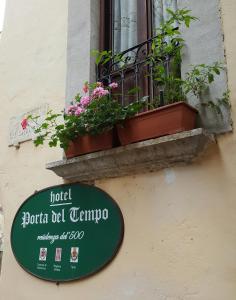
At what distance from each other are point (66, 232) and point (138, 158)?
976 millimetres

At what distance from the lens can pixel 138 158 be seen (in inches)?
110

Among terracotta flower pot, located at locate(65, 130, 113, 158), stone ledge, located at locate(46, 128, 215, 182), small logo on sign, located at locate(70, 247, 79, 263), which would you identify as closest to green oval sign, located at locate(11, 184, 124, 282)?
small logo on sign, located at locate(70, 247, 79, 263)

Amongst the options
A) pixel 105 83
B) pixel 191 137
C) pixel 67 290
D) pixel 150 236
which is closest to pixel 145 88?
pixel 105 83

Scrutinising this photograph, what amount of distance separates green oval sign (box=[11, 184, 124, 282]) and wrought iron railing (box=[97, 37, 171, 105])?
95 centimetres

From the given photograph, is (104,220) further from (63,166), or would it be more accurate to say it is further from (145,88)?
(145,88)

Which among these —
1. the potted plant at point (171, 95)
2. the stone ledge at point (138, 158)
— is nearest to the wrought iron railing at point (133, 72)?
the potted plant at point (171, 95)

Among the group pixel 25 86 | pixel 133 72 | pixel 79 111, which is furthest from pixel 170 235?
pixel 25 86

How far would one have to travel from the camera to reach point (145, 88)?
339cm

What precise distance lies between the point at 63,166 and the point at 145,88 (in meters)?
1.00

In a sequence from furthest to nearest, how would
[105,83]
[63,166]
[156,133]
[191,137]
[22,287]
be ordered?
[105,83] < [22,287] < [63,166] < [156,133] < [191,137]

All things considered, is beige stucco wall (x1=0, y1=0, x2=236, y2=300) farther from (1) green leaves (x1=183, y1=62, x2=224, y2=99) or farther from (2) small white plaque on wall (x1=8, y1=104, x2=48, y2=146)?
(2) small white plaque on wall (x1=8, y1=104, x2=48, y2=146)

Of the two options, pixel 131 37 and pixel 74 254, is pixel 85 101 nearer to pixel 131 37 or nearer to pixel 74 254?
pixel 131 37

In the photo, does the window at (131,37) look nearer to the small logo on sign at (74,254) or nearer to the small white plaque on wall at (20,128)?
the small white plaque on wall at (20,128)

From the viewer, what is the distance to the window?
3.42 meters
